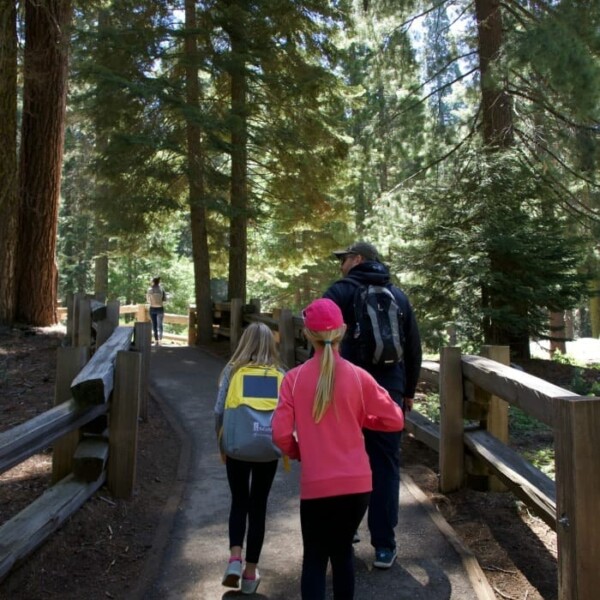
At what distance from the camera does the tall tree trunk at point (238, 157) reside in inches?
547

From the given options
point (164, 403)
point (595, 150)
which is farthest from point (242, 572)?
point (595, 150)

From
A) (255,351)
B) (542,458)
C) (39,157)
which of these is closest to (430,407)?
(542,458)

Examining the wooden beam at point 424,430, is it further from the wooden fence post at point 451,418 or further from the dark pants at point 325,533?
the dark pants at point 325,533

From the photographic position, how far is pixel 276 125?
1505 centimetres

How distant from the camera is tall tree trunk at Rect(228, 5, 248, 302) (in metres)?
13.9

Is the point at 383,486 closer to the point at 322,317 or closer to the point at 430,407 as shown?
the point at 322,317

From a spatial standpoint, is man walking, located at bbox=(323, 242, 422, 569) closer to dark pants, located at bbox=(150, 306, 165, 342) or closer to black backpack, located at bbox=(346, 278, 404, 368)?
black backpack, located at bbox=(346, 278, 404, 368)

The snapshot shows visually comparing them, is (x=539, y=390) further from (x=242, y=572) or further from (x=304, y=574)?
(x=242, y=572)

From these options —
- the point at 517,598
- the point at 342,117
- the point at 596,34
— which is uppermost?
the point at 342,117

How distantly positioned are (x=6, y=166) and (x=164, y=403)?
7.10 m

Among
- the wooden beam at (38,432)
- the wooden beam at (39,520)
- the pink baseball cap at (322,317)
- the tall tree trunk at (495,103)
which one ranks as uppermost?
the tall tree trunk at (495,103)

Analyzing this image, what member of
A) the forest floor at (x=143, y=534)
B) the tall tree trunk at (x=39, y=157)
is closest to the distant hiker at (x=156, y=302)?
the tall tree trunk at (x=39, y=157)

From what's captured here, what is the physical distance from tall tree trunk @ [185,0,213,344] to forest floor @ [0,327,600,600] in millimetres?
8028

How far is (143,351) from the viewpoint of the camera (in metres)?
8.16
